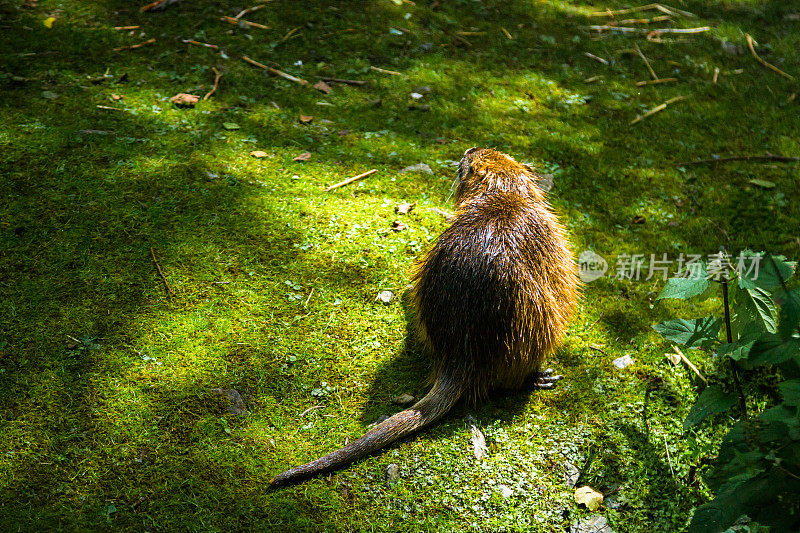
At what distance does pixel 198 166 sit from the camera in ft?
14.3

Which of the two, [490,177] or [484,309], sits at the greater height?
[490,177]

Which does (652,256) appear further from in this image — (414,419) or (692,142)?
(414,419)

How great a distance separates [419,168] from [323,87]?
4.42 ft

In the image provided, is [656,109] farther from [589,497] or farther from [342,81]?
[589,497]

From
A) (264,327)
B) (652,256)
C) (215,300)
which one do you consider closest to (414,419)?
(264,327)

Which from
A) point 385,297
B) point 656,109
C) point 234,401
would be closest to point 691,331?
point 385,297

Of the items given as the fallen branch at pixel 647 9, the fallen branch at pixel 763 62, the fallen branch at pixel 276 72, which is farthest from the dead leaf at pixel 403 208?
the fallen branch at pixel 763 62

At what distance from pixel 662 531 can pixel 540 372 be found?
1.00m

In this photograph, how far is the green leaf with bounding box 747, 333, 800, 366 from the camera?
1.88 m

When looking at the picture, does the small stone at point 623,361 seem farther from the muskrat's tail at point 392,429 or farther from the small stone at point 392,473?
the small stone at point 392,473

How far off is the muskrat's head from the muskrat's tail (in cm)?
122

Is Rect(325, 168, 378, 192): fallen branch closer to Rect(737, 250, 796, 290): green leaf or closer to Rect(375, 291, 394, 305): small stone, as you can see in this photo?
Rect(375, 291, 394, 305): small stone

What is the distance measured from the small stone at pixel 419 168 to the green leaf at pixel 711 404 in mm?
2813

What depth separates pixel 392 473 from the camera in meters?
2.89
